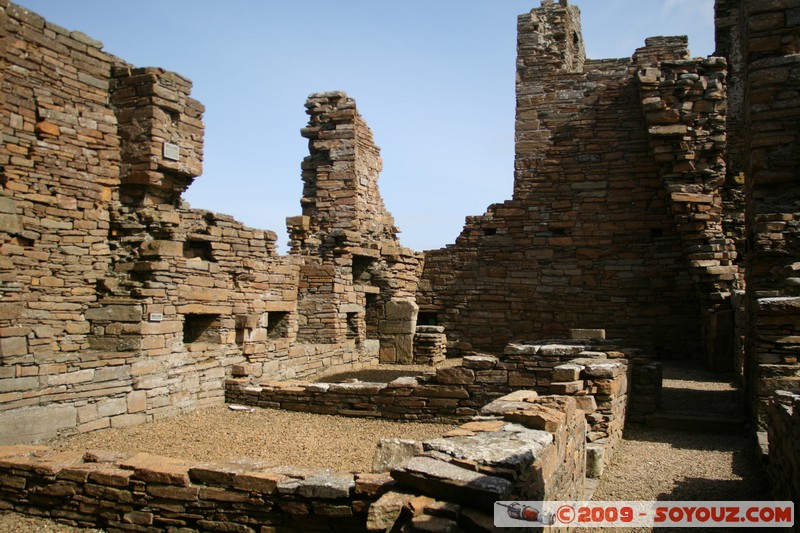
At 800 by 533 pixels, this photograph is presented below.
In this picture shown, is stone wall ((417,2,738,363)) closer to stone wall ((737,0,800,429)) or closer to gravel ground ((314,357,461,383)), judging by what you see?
gravel ground ((314,357,461,383))

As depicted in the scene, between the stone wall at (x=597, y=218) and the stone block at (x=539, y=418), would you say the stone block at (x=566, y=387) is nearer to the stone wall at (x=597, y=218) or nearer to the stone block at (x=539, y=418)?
the stone block at (x=539, y=418)

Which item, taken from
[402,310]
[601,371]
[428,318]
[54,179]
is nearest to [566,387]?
[601,371]

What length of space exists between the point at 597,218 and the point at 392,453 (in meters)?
11.7

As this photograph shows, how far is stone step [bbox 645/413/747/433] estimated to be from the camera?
8664 millimetres

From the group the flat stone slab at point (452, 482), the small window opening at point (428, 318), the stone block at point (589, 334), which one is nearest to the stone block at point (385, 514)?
the flat stone slab at point (452, 482)

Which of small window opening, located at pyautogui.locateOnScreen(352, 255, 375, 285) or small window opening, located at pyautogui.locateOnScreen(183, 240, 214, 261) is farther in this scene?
small window opening, located at pyautogui.locateOnScreen(352, 255, 375, 285)

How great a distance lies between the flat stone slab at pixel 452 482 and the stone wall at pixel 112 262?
20.0 feet

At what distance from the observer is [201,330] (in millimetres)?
11828

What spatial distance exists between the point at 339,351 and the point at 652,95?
367 inches

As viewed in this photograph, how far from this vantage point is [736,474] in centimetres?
687

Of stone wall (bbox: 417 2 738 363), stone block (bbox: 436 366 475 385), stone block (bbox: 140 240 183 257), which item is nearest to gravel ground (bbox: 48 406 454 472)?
stone block (bbox: 436 366 475 385)

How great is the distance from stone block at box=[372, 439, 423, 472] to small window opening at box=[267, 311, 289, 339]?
338 inches

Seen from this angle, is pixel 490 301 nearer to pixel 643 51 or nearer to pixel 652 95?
pixel 652 95

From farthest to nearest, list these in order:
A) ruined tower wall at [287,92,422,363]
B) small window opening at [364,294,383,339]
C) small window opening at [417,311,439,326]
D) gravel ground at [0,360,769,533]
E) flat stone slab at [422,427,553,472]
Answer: small window opening at [417,311,439,326] < small window opening at [364,294,383,339] < ruined tower wall at [287,92,422,363] < gravel ground at [0,360,769,533] < flat stone slab at [422,427,553,472]
